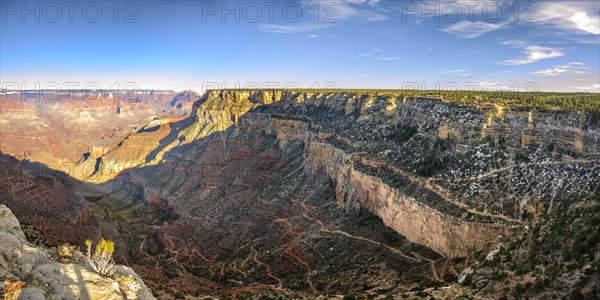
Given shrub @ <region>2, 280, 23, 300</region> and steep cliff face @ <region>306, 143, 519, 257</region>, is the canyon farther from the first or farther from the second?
shrub @ <region>2, 280, 23, 300</region>

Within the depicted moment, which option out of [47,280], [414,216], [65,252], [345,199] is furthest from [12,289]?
[345,199]

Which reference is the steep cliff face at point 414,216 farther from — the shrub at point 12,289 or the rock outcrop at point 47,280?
the shrub at point 12,289

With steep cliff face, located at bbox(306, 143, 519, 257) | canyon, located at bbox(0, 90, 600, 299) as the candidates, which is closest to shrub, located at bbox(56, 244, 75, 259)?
canyon, located at bbox(0, 90, 600, 299)

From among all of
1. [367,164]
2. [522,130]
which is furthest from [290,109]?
[522,130]

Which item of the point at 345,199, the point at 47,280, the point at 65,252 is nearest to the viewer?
the point at 47,280

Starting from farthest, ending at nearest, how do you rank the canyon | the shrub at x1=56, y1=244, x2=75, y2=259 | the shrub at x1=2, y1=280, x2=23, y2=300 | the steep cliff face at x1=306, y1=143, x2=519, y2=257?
the canyon, the steep cliff face at x1=306, y1=143, x2=519, y2=257, the shrub at x1=56, y1=244, x2=75, y2=259, the shrub at x1=2, y1=280, x2=23, y2=300

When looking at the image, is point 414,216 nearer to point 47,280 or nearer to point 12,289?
point 47,280

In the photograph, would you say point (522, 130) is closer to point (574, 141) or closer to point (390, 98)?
point (574, 141)
